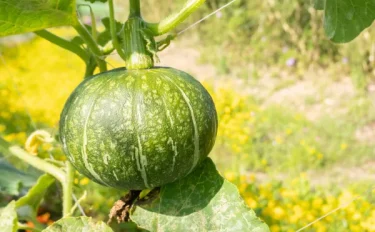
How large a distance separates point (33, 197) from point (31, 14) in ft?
2.14

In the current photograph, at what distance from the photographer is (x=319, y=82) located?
14.9 feet

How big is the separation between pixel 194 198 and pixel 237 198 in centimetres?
9

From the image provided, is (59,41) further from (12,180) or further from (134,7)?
(12,180)

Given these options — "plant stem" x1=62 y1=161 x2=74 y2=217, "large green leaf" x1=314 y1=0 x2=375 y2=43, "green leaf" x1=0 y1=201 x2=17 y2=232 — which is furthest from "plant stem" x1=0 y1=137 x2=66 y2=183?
"large green leaf" x1=314 y1=0 x2=375 y2=43

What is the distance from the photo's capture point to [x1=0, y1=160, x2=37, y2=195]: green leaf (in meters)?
1.54

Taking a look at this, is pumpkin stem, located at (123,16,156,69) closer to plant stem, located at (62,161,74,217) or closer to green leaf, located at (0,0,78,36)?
green leaf, located at (0,0,78,36)

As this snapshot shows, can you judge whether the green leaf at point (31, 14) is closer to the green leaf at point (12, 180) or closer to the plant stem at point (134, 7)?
the plant stem at point (134, 7)

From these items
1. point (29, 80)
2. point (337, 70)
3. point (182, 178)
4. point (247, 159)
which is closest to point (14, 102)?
point (29, 80)

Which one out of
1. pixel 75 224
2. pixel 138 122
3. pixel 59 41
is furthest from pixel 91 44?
pixel 75 224

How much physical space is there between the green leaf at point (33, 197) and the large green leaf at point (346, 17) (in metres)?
0.76

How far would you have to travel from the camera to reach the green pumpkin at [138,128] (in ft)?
3.02

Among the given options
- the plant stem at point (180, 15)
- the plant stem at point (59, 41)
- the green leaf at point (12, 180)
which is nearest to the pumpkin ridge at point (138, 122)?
the plant stem at point (180, 15)

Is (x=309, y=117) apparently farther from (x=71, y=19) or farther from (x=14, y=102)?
(x=71, y=19)

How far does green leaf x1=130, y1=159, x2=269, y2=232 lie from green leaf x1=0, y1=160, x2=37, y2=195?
2.09 feet
